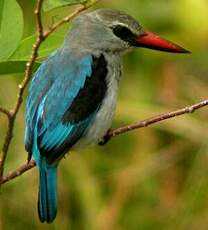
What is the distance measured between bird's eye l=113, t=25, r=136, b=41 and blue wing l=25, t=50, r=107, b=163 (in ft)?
0.70

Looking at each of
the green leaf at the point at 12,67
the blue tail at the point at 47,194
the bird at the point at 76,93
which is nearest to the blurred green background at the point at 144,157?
the bird at the point at 76,93

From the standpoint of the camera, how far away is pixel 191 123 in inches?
198

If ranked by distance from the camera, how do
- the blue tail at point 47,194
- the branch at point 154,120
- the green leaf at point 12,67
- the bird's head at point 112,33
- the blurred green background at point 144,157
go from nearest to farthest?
the green leaf at point 12,67 < the branch at point 154,120 < the blue tail at point 47,194 < the bird's head at point 112,33 < the blurred green background at point 144,157

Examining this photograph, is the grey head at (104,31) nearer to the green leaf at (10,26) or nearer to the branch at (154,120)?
the branch at (154,120)

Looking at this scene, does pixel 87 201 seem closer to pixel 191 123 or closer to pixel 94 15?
pixel 191 123

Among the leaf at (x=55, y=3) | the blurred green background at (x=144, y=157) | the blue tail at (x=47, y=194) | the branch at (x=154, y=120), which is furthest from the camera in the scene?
the blurred green background at (x=144, y=157)

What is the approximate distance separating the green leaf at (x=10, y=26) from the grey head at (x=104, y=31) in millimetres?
832

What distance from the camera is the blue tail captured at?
3.45 metres

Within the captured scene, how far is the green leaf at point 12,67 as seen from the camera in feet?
9.15

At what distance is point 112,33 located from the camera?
3.78 m

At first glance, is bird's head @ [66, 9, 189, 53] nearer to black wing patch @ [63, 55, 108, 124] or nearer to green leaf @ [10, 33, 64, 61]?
black wing patch @ [63, 55, 108, 124]

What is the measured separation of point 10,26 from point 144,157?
226 cm

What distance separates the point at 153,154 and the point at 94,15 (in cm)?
148

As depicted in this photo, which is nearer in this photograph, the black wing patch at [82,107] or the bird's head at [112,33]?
the black wing patch at [82,107]
